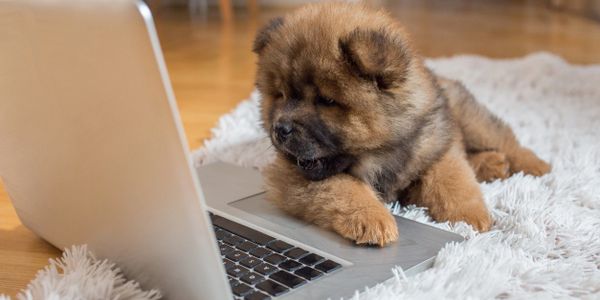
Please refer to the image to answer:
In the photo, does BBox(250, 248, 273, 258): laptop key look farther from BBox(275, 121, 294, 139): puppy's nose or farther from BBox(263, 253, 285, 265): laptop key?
BBox(275, 121, 294, 139): puppy's nose

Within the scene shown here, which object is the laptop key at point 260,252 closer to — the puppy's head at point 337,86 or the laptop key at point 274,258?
the laptop key at point 274,258

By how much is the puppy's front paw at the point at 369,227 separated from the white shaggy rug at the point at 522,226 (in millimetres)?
105

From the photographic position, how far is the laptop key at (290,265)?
1043mm

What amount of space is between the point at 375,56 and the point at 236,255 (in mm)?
434

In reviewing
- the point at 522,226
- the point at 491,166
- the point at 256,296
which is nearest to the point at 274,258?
the point at 256,296

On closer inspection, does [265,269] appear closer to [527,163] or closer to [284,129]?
[284,129]

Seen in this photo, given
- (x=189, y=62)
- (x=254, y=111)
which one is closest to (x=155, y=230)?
(x=254, y=111)

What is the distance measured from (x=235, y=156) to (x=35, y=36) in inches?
39.7

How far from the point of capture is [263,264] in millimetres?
1054

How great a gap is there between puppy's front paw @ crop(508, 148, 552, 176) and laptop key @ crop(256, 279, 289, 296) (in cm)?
91

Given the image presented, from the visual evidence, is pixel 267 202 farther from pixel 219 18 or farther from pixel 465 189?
pixel 219 18

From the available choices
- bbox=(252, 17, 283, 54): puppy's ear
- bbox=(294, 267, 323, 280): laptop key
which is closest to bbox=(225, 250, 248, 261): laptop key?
bbox=(294, 267, 323, 280): laptop key

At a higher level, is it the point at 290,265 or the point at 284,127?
the point at 284,127

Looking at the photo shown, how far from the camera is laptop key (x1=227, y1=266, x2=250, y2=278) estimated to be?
3.33ft
